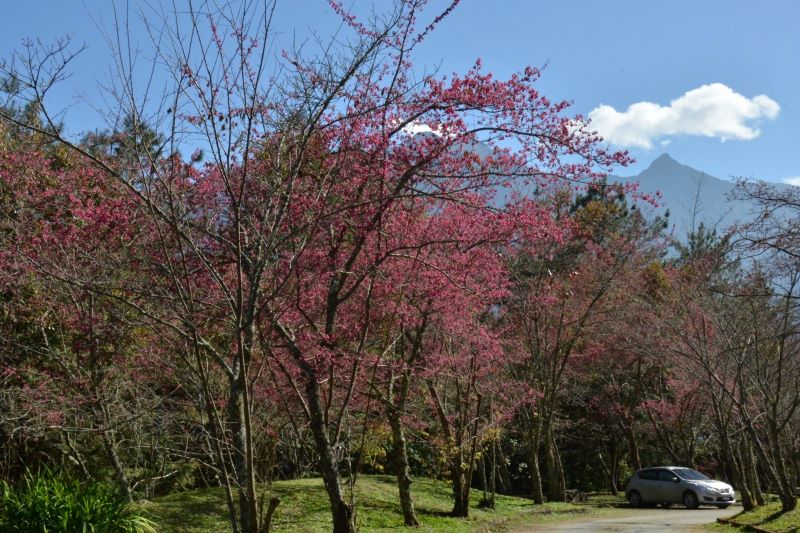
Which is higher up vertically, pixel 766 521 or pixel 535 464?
pixel 535 464

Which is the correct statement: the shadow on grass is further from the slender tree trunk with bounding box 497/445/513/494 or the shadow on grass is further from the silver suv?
the slender tree trunk with bounding box 497/445/513/494

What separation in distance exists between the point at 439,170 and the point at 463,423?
8053mm

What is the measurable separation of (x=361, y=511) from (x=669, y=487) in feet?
38.7

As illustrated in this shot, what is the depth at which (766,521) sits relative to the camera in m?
13.1

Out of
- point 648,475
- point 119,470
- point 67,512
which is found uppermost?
point 119,470

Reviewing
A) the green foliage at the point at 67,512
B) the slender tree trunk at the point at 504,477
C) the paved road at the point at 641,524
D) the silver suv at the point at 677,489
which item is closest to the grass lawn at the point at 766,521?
the paved road at the point at 641,524

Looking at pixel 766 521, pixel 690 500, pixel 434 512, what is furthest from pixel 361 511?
pixel 690 500

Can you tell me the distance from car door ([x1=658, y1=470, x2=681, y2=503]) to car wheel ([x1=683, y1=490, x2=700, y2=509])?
0.20 metres

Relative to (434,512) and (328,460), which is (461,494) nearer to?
(434,512)

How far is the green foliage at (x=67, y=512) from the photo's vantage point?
7281 millimetres

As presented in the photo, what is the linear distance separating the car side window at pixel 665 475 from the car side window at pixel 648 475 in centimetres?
22

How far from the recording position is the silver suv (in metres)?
20.5

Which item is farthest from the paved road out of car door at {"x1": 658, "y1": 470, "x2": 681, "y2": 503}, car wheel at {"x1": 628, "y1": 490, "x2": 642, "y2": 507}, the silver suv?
car wheel at {"x1": 628, "y1": 490, "x2": 642, "y2": 507}

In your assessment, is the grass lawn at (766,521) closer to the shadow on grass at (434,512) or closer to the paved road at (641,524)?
the paved road at (641,524)
